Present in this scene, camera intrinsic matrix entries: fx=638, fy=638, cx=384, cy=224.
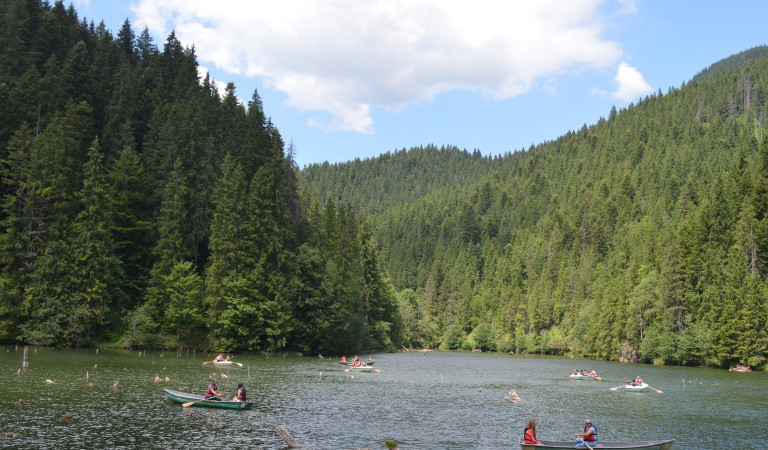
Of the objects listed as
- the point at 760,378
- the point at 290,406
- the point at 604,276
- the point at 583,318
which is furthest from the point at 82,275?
the point at 604,276

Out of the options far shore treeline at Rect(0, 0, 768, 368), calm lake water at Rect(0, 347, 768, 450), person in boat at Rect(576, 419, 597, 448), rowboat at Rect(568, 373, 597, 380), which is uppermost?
far shore treeline at Rect(0, 0, 768, 368)

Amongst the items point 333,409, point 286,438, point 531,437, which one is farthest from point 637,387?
point 286,438

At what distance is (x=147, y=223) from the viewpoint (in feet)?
326

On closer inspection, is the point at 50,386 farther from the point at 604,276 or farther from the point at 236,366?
the point at 604,276

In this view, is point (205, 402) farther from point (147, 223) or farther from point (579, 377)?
point (147, 223)

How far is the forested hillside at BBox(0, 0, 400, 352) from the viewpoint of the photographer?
281 ft

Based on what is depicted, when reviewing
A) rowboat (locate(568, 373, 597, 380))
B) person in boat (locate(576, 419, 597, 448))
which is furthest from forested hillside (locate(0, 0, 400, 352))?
person in boat (locate(576, 419, 597, 448))

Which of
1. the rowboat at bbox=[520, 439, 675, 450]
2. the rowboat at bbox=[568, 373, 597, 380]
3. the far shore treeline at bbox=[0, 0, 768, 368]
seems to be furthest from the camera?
the far shore treeline at bbox=[0, 0, 768, 368]

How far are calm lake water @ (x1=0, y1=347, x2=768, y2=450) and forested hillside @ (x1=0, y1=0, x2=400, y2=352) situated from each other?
36.3 feet

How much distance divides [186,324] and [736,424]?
2826 inches

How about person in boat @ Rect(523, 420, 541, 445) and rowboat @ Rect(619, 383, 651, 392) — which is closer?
person in boat @ Rect(523, 420, 541, 445)

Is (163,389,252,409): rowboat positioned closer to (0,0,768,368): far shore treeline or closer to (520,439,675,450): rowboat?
(520,439,675,450): rowboat

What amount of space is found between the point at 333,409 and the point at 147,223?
62998 mm

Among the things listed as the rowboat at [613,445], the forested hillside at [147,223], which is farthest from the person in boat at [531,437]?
the forested hillside at [147,223]
